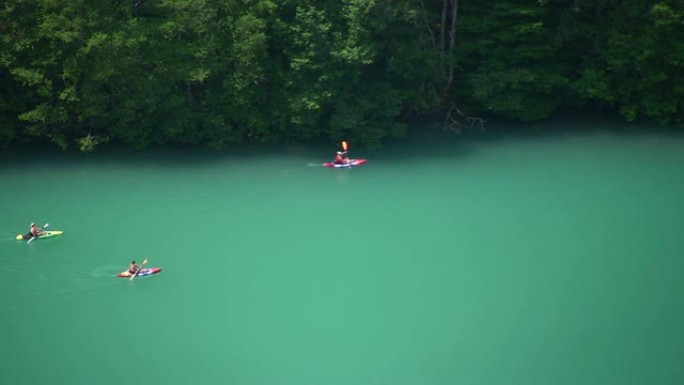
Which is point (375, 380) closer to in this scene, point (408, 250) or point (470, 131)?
point (408, 250)

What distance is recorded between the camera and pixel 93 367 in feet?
60.9

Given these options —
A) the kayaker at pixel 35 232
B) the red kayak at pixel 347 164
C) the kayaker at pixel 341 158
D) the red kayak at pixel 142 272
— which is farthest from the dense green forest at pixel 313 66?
the red kayak at pixel 142 272

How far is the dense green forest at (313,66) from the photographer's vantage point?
95.7ft

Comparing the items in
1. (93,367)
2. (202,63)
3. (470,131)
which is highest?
(202,63)

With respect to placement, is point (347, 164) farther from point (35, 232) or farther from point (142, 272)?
point (35, 232)

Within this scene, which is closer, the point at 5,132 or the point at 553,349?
the point at 553,349

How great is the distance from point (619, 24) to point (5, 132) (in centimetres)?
2275

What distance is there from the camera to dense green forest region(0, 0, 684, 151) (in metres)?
29.2

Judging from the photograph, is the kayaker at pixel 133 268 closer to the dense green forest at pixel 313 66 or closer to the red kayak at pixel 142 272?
the red kayak at pixel 142 272

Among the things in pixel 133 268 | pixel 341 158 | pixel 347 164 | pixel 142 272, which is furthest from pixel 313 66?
pixel 133 268

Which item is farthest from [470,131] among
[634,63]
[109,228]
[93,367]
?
[93,367]

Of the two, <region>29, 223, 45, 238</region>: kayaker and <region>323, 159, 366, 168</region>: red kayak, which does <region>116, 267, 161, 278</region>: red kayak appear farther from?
<region>323, 159, 366, 168</region>: red kayak

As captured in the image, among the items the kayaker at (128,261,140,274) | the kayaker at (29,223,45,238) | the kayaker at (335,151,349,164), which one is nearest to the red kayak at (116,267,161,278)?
the kayaker at (128,261,140,274)

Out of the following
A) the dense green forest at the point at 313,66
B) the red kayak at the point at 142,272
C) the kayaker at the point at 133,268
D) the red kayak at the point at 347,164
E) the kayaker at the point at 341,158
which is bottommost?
the red kayak at the point at 142,272
